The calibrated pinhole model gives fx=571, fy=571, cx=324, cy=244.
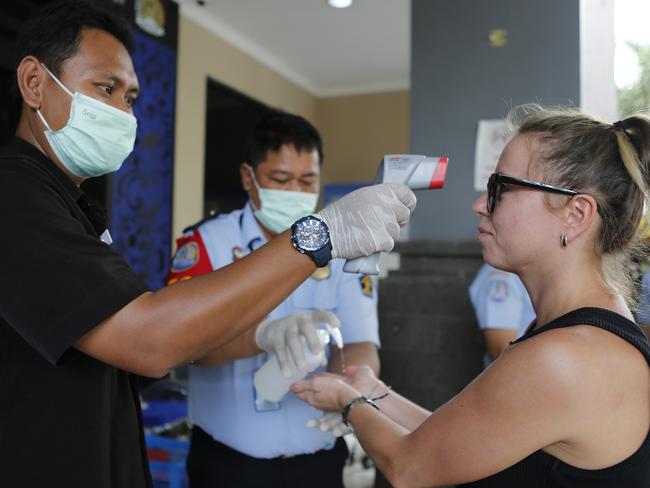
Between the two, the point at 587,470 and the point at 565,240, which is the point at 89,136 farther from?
the point at 587,470

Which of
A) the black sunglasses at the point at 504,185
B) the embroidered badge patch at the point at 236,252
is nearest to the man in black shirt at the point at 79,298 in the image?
the black sunglasses at the point at 504,185

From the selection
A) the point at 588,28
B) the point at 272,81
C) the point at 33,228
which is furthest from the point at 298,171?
the point at 272,81

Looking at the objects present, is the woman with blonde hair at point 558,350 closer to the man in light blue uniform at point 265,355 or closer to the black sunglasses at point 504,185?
the black sunglasses at point 504,185

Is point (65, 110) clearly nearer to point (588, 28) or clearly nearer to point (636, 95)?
point (588, 28)

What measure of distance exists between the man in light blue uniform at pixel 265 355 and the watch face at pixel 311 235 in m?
0.58

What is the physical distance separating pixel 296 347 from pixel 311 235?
42 cm

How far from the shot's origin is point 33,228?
0.86 metres

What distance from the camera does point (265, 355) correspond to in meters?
1.64

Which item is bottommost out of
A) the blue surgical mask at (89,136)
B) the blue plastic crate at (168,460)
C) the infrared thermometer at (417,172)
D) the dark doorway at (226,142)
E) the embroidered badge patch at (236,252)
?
the blue plastic crate at (168,460)

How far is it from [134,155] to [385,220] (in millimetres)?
3354

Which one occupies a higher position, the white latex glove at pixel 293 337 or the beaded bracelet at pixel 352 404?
the white latex glove at pixel 293 337

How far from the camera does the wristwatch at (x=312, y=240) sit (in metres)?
0.92

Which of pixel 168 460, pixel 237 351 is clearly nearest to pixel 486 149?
pixel 237 351

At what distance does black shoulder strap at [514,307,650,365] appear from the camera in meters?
0.87
